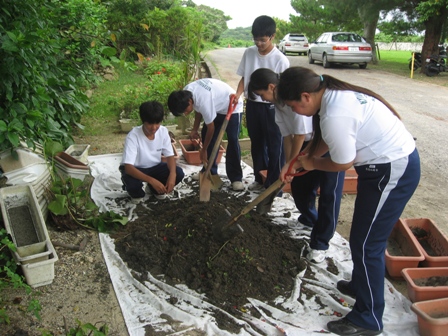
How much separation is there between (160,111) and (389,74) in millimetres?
11744

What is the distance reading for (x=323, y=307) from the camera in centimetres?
237

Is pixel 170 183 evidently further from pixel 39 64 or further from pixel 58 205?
pixel 39 64

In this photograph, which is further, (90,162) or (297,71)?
(90,162)

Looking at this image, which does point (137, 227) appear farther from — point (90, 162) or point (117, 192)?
point (90, 162)

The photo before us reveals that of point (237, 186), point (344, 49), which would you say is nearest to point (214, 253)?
point (237, 186)

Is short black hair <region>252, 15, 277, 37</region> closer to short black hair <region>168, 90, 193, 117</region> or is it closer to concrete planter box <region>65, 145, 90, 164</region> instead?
short black hair <region>168, 90, 193, 117</region>

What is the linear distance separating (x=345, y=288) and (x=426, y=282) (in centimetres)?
49

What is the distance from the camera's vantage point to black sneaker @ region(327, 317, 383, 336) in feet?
6.93

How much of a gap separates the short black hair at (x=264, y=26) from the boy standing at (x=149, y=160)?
1083 millimetres

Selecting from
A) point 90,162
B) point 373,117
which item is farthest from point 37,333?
point 90,162

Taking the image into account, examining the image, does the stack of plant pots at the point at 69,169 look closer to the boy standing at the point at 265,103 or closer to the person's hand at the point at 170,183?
the person's hand at the point at 170,183

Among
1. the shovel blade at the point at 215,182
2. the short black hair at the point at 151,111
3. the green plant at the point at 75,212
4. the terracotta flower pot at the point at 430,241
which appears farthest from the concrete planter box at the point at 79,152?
the terracotta flower pot at the point at 430,241

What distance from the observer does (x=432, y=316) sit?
2139 mm

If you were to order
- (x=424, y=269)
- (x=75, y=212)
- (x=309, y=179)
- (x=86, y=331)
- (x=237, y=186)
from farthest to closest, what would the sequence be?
(x=237, y=186)
(x=75, y=212)
(x=309, y=179)
(x=424, y=269)
(x=86, y=331)
